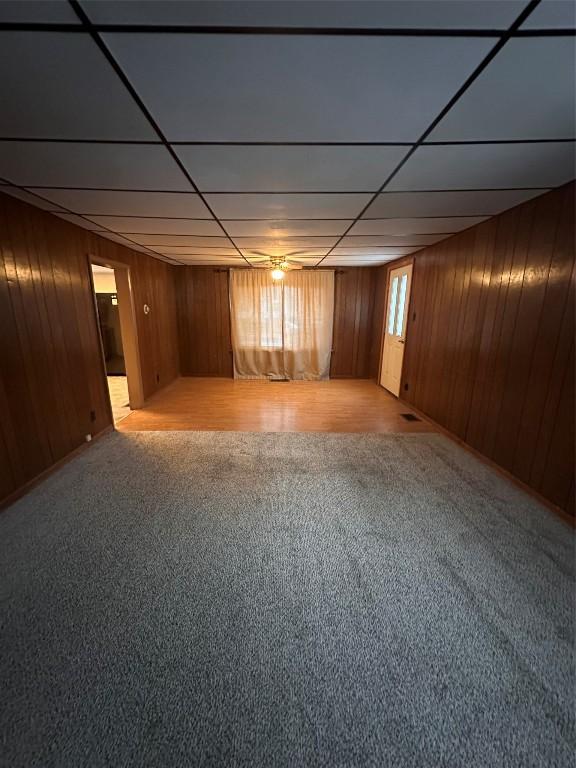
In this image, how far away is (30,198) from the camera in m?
2.24

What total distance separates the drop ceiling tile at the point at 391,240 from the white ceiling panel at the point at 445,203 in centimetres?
73

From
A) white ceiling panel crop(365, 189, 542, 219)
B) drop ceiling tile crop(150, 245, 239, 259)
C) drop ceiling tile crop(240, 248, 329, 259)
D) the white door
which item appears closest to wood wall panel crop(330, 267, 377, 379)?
the white door

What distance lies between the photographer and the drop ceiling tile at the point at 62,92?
95cm

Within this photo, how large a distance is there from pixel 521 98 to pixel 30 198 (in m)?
3.13

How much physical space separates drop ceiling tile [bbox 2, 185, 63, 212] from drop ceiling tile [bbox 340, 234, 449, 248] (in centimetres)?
277

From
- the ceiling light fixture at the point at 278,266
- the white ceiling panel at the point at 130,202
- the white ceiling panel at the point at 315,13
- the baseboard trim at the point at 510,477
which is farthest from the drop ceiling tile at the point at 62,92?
the ceiling light fixture at the point at 278,266

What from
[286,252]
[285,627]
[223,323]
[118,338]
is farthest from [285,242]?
[118,338]

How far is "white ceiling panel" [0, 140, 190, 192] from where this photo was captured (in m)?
1.52

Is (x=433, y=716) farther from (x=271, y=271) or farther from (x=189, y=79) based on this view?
(x=271, y=271)

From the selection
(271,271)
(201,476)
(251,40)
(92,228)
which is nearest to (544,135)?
(251,40)

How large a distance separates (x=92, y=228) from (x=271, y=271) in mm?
3084

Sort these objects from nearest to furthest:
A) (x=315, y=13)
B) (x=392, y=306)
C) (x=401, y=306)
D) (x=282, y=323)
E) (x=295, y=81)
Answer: (x=315, y=13) < (x=295, y=81) < (x=401, y=306) < (x=392, y=306) < (x=282, y=323)

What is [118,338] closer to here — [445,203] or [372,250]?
[372,250]

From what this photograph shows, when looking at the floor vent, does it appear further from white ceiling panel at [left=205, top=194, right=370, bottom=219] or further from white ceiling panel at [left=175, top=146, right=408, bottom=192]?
white ceiling panel at [left=175, top=146, right=408, bottom=192]
